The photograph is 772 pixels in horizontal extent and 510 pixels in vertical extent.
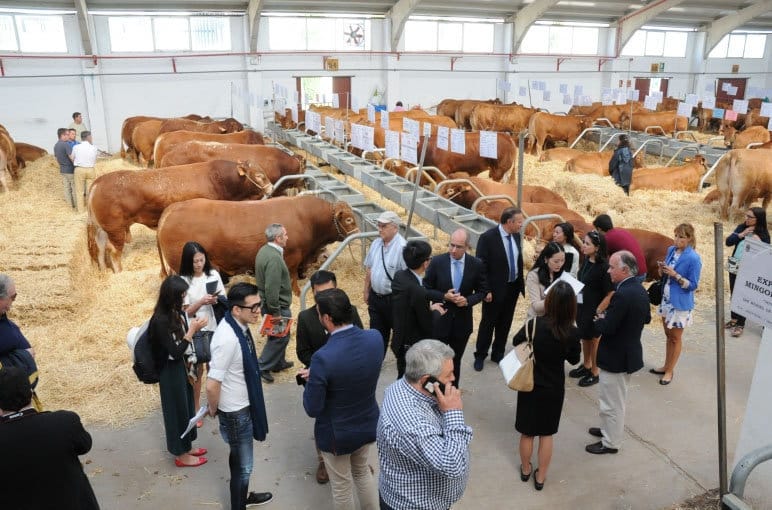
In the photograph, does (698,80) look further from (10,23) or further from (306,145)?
(10,23)

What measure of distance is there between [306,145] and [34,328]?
8.05 m

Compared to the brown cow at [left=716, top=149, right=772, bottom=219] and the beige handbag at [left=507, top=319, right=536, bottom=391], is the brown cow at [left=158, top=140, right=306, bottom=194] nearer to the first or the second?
the beige handbag at [left=507, top=319, right=536, bottom=391]

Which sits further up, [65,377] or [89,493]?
[89,493]

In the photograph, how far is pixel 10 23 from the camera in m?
18.3

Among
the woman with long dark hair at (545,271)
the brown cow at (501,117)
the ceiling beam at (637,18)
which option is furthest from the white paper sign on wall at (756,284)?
the ceiling beam at (637,18)

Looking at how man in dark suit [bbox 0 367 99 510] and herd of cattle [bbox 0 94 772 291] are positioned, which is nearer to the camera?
man in dark suit [bbox 0 367 99 510]

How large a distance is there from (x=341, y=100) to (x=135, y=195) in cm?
1643

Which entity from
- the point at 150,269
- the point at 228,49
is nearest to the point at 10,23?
the point at 228,49

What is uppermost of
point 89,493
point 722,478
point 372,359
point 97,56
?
point 97,56

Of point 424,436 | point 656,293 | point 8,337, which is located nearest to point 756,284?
point 424,436

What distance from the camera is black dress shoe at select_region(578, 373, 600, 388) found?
17.7ft

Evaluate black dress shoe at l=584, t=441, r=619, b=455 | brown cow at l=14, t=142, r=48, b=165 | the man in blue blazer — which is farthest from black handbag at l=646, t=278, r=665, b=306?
brown cow at l=14, t=142, r=48, b=165

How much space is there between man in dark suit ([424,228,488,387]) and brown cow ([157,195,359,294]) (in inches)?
105

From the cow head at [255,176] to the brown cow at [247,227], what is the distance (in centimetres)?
203
